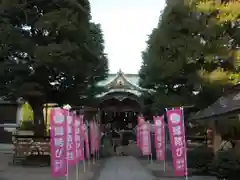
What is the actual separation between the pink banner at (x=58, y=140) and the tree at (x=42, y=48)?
6.90 metres

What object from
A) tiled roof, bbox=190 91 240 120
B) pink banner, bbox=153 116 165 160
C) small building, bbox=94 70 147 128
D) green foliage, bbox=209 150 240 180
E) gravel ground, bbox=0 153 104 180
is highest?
small building, bbox=94 70 147 128

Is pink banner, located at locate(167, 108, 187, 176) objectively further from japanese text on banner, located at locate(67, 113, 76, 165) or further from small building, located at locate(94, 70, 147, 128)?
small building, located at locate(94, 70, 147, 128)

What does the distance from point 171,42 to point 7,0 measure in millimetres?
8598

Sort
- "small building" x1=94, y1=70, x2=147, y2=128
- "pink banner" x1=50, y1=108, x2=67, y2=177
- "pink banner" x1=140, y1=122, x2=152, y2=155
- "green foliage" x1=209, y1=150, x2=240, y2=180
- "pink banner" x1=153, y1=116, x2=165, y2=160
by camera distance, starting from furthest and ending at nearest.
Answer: "small building" x1=94, y1=70, x2=147, y2=128
"pink banner" x1=140, y1=122, x2=152, y2=155
"pink banner" x1=153, y1=116, x2=165, y2=160
"green foliage" x1=209, y1=150, x2=240, y2=180
"pink banner" x1=50, y1=108, x2=67, y2=177

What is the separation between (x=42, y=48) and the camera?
Result: 19.0 meters

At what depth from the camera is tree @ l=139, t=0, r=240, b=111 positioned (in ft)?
53.4

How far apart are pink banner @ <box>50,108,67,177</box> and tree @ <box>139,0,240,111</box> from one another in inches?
266

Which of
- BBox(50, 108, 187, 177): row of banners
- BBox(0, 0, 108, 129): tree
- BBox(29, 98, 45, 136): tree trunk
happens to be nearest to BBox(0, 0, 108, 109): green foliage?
BBox(0, 0, 108, 129): tree

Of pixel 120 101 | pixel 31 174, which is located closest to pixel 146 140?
pixel 31 174

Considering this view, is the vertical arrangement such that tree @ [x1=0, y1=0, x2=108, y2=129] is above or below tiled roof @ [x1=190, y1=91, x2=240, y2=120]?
above

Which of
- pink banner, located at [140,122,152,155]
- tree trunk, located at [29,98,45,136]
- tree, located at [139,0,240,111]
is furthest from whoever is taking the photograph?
pink banner, located at [140,122,152,155]

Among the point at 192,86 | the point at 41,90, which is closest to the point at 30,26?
the point at 41,90

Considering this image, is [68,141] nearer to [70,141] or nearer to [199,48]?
[70,141]

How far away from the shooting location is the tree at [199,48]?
1627cm
